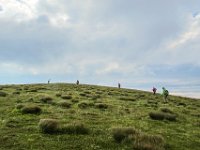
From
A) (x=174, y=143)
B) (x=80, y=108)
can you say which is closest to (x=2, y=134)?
(x=174, y=143)

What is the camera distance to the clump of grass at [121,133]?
59.2 ft

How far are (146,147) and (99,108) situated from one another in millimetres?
16818

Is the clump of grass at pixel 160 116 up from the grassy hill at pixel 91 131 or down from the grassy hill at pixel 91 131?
up

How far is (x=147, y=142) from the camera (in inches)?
659

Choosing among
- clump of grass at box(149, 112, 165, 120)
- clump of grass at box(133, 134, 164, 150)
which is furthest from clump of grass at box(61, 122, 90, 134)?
clump of grass at box(149, 112, 165, 120)

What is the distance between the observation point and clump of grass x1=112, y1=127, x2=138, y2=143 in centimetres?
1803

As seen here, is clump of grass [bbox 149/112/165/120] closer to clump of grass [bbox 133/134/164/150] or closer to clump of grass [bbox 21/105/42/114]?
clump of grass [bbox 21/105/42/114]

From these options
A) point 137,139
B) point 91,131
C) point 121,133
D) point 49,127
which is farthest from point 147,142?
point 49,127

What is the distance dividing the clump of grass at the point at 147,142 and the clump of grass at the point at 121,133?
707 millimetres

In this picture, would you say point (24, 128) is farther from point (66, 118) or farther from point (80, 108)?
point (80, 108)

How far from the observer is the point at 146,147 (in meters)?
15.9

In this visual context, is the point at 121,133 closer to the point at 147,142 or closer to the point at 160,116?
the point at 147,142

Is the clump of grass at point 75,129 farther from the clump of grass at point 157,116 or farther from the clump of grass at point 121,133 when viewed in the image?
the clump of grass at point 157,116

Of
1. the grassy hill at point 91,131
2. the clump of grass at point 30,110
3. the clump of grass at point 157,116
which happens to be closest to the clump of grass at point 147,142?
the grassy hill at point 91,131
